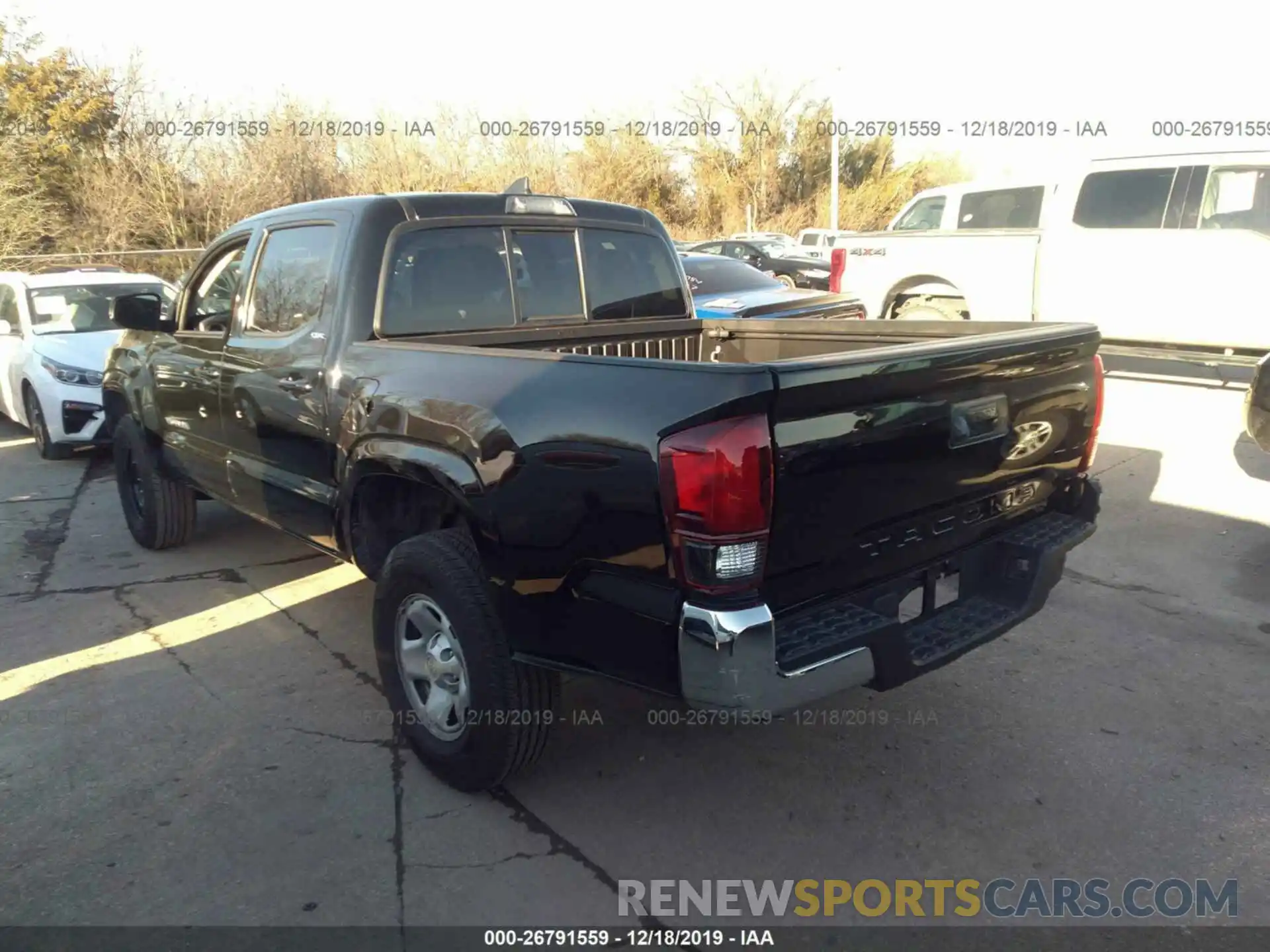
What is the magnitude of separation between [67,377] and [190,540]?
314cm

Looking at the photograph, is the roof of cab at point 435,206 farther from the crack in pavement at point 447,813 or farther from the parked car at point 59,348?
the parked car at point 59,348

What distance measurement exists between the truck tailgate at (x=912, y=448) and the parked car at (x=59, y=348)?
22.9ft

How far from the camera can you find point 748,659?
2.36 meters

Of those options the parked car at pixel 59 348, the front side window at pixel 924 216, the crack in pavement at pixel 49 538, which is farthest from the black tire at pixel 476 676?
the front side window at pixel 924 216

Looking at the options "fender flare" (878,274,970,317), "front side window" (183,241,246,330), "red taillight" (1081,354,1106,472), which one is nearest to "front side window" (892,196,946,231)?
"fender flare" (878,274,970,317)

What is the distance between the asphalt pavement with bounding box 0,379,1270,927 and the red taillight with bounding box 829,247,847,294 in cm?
659

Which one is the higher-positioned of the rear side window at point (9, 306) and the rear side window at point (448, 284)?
the rear side window at point (448, 284)

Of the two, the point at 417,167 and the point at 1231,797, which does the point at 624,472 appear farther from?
the point at 417,167

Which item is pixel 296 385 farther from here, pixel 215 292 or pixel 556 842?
pixel 556 842

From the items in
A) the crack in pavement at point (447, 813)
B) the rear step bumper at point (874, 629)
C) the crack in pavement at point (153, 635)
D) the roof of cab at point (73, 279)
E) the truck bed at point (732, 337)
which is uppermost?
the roof of cab at point (73, 279)

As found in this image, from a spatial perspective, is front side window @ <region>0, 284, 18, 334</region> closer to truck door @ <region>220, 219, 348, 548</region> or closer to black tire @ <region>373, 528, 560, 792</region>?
truck door @ <region>220, 219, 348, 548</region>

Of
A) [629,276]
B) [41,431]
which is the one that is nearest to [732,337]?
[629,276]

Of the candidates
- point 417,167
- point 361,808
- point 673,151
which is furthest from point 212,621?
point 673,151

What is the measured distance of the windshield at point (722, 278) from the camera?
9.64 meters
